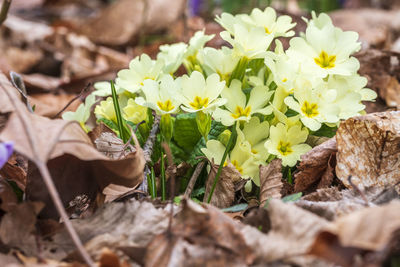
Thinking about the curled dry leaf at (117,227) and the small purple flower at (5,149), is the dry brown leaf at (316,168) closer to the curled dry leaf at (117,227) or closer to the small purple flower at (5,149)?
the curled dry leaf at (117,227)

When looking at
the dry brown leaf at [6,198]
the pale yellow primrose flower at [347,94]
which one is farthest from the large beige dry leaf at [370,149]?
the dry brown leaf at [6,198]

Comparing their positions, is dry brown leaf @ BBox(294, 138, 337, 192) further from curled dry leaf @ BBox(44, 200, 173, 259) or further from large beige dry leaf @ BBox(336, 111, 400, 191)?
curled dry leaf @ BBox(44, 200, 173, 259)

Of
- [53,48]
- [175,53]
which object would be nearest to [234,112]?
[175,53]

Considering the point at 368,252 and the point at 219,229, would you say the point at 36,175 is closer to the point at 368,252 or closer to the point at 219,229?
the point at 219,229

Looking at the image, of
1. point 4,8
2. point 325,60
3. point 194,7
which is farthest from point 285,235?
point 194,7

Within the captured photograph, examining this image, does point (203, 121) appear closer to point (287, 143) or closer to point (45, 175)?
point (287, 143)
